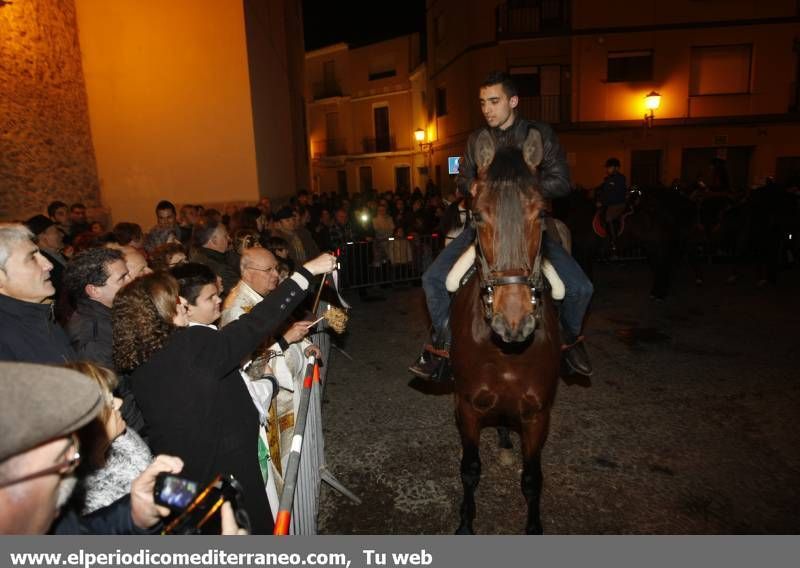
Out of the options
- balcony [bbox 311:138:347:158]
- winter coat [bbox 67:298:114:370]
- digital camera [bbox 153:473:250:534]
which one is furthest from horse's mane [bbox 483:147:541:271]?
balcony [bbox 311:138:347:158]

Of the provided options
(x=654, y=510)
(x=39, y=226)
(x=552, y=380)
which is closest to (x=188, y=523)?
(x=552, y=380)

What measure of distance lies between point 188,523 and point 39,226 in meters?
5.75

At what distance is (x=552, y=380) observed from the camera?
352 centimetres

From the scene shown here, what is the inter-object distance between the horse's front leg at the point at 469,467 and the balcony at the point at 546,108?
21.1 metres

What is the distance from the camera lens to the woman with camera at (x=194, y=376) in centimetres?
216

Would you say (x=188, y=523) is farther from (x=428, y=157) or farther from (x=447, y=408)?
(x=428, y=157)

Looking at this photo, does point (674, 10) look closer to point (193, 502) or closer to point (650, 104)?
point (650, 104)

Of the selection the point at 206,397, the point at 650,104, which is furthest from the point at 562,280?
the point at 650,104

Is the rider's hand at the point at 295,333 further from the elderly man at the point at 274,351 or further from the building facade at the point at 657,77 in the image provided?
the building facade at the point at 657,77

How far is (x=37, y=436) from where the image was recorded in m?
1.05

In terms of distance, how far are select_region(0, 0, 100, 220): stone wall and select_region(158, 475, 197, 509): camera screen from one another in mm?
10489

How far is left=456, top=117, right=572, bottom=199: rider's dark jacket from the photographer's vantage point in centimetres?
315

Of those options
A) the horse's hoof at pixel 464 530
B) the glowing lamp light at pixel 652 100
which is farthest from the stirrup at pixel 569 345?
the glowing lamp light at pixel 652 100
